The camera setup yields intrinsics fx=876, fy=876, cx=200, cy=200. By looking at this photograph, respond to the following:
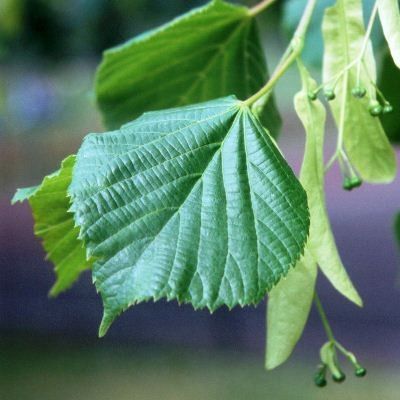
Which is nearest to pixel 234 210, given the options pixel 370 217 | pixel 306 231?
pixel 306 231

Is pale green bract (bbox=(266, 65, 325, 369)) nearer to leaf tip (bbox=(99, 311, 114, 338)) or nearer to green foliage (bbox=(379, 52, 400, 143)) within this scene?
leaf tip (bbox=(99, 311, 114, 338))

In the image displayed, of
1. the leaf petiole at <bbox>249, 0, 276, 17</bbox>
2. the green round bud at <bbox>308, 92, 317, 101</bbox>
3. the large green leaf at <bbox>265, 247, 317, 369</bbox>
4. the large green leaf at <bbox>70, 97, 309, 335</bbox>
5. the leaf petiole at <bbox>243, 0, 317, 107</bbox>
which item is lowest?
the large green leaf at <bbox>265, 247, 317, 369</bbox>

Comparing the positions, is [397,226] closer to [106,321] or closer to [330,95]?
[330,95]

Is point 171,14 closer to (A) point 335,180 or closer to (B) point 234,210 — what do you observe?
(B) point 234,210

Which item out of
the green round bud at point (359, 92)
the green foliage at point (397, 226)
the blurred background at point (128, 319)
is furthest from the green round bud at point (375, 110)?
the blurred background at point (128, 319)

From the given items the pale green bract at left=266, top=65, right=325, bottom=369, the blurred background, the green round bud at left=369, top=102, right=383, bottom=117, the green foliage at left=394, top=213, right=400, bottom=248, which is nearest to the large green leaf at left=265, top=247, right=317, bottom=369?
the pale green bract at left=266, top=65, right=325, bottom=369

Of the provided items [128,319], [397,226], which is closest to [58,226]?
[397,226]
